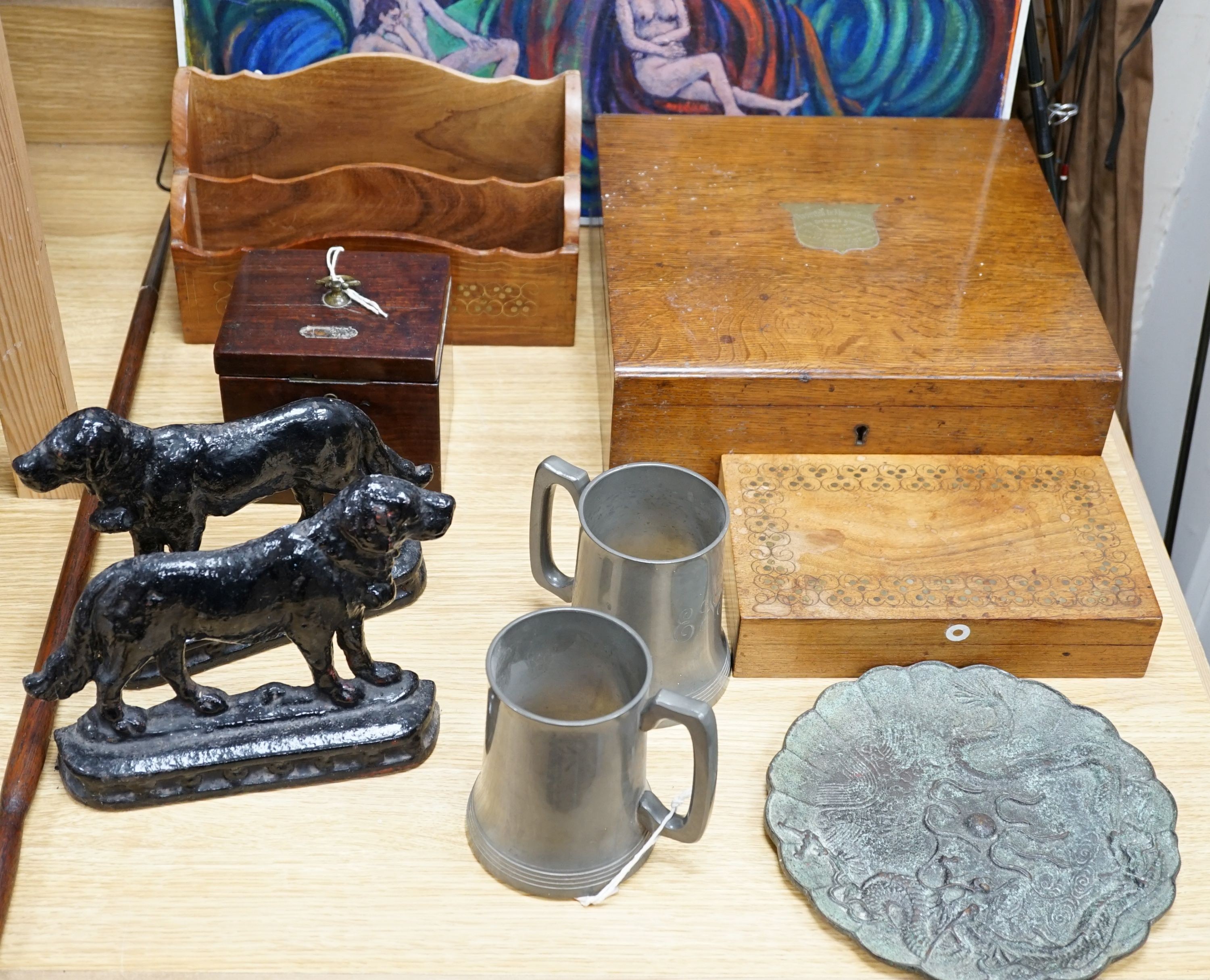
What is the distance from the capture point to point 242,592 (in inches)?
31.2

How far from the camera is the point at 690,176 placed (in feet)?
3.96

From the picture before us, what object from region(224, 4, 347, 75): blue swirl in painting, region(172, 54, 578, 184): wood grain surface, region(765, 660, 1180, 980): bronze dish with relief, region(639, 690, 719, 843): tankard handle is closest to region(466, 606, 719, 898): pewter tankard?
region(639, 690, 719, 843): tankard handle

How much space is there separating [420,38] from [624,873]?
802mm

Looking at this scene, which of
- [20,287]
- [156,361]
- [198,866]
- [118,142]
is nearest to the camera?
[198,866]

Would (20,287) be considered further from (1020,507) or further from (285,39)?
(1020,507)

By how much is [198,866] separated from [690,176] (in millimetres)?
710

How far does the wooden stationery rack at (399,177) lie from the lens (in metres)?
1.16

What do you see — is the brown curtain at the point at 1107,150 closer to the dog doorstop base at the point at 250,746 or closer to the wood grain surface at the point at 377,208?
the wood grain surface at the point at 377,208

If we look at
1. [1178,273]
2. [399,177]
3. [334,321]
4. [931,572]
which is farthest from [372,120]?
[1178,273]

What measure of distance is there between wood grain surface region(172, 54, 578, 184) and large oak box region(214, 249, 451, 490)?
9.0 inches

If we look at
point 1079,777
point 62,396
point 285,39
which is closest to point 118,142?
point 285,39

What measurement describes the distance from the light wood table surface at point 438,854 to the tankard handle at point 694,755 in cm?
5

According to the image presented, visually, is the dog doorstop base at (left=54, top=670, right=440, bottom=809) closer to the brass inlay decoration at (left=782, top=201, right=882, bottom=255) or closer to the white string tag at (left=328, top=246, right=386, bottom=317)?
the white string tag at (left=328, top=246, right=386, bottom=317)

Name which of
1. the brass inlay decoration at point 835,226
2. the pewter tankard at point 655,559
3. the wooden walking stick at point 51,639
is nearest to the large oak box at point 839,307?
the brass inlay decoration at point 835,226
